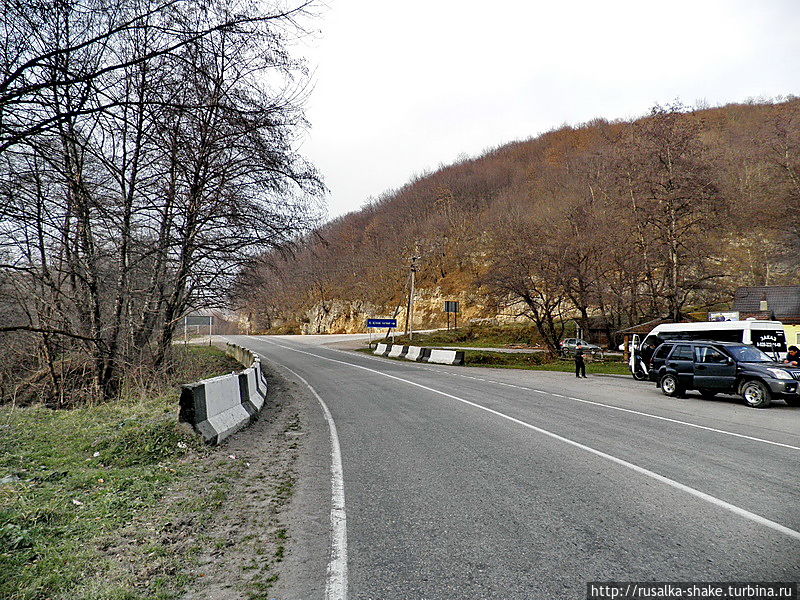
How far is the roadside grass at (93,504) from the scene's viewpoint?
3506mm

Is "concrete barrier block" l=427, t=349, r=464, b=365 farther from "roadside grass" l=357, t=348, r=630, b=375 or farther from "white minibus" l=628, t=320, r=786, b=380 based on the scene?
"white minibus" l=628, t=320, r=786, b=380


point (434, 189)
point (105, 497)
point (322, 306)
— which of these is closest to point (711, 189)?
point (105, 497)

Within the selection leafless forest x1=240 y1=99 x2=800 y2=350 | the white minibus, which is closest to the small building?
leafless forest x1=240 y1=99 x2=800 y2=350

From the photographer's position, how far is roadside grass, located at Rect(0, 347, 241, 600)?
3506 mm

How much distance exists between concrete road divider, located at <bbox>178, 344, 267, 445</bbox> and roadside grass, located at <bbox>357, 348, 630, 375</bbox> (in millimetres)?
20987

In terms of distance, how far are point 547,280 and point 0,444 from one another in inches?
1400

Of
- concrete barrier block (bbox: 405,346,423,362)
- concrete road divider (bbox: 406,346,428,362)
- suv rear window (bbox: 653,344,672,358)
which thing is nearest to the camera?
suv rear window (bbox: 653,344,672,358)

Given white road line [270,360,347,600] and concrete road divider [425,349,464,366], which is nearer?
white road line [270,360,347,600]

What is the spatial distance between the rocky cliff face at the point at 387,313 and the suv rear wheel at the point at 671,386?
51.0 m

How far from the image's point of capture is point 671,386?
53.7ft

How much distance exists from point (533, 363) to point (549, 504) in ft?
93.3

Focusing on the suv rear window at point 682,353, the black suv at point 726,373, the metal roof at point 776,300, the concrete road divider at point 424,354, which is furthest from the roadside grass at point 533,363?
the metal roof at point 776,300

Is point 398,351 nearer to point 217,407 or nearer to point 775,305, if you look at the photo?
point 775,305

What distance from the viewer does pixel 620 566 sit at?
369cm
